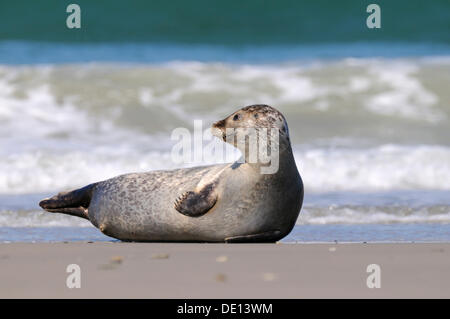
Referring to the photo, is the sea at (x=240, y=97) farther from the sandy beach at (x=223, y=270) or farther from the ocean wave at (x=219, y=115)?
the sandy beach at (x=223, y=270)

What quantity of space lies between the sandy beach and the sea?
888 millimetres

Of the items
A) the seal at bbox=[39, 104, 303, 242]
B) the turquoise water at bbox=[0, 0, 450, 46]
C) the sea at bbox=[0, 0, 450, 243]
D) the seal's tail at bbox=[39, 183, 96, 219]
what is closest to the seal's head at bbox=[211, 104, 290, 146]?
the seal at bbox=[39, 104, 303, 242]

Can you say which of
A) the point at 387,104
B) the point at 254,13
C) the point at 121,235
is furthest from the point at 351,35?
the point at 121,235

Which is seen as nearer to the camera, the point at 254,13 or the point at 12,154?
the point at 12,154

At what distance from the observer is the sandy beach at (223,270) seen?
13.5ft

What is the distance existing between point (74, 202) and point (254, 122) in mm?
1665

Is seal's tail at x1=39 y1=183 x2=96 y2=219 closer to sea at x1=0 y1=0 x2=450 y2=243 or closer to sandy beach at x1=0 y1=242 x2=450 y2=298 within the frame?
sea at x1=0 y1=0 x2=450 y2=243

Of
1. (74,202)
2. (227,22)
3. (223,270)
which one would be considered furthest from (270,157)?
(227,22)

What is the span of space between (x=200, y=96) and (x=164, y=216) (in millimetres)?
8413

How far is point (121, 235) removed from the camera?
255 inches

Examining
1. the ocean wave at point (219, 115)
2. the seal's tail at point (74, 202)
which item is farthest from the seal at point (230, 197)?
the ocean wave at point (219, 115)

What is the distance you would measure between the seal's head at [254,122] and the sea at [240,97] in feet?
3.07

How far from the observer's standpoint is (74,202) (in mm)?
6863
